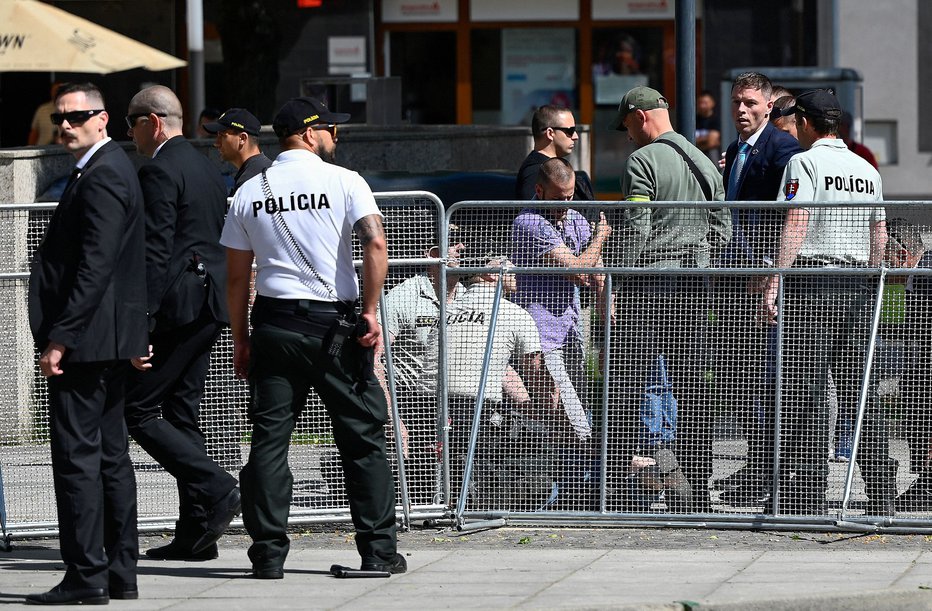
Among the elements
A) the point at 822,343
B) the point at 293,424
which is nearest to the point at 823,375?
the point at 822,343

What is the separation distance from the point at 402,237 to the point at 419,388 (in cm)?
70

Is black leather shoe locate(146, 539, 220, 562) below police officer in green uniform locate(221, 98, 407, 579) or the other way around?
below

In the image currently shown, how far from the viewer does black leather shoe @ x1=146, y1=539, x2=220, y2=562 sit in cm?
661

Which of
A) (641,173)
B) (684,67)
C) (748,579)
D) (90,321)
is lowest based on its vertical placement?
(748,579)

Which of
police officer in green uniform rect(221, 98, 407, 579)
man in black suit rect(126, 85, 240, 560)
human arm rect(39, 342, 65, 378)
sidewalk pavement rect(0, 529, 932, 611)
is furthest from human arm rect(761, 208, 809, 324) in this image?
human arm rect(39, 342, 65, 378)

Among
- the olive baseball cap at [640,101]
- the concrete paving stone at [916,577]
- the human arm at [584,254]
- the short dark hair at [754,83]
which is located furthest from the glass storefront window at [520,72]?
the concrete paving stone at [916,577]

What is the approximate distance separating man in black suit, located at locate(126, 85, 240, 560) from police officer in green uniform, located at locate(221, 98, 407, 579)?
395 millimetres

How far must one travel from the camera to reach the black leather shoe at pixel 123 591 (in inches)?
231

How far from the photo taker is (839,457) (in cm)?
709

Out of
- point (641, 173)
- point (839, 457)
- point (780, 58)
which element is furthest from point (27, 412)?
point (780, 58)

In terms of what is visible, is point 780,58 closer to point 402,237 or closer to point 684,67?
point 684,67

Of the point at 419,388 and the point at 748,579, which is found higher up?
the point at 419,388

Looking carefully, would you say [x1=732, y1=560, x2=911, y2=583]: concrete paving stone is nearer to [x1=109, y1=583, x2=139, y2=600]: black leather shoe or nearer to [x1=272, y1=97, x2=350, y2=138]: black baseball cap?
[x1=109, y1=583, x2=139, y2=600]: black leather shoe

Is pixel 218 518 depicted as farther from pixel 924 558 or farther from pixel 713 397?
pixel 924 558
